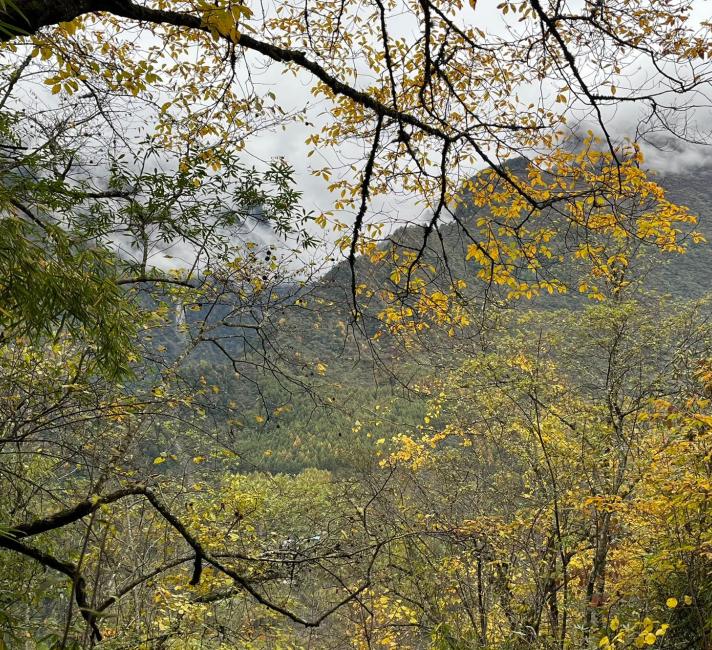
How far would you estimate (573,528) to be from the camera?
6.99 meters

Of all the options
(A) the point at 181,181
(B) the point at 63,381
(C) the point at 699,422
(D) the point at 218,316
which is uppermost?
(A) the point at 181,181

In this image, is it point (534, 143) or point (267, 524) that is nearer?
point (534, 143)

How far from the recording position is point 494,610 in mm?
6355

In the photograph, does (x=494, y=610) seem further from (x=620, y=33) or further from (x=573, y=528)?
(x=620, y=33)

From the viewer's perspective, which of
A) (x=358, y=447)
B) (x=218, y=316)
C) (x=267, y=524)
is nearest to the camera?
(x=218, y=316)

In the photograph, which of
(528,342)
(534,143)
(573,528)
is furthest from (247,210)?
(573,528)

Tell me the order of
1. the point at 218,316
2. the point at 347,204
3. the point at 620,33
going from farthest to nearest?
the point at 218,316
the point at 347,204
the point at 620,33

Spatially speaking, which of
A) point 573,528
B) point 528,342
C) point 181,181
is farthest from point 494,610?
point 181,181

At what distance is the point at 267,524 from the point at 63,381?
5989mm

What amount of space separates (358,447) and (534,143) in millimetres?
6050

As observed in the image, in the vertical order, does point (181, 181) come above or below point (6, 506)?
above

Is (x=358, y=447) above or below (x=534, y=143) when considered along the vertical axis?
below

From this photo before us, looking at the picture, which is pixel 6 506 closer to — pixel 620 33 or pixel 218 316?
pixel 218 316

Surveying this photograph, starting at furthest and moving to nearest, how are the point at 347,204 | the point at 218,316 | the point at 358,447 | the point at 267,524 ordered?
the point at 267,524, the point at 358,447, the point at 218,316, the point at 347,204
